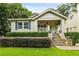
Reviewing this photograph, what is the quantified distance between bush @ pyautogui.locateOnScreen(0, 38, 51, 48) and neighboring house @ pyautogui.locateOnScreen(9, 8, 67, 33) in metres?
0.39

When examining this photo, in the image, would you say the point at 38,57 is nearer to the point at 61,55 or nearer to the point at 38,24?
the point at 61,55

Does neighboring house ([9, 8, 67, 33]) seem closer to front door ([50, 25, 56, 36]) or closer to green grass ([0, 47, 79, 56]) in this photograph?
front door ([50, 25, 56, 36])

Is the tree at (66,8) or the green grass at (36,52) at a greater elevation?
the tree at (66,8)

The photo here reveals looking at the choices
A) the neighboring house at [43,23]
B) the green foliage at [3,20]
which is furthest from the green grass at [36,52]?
the neighboring house at [43,23]

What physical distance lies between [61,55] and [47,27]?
2.18 metres

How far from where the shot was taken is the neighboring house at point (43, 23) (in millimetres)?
13113

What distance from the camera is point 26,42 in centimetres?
1323

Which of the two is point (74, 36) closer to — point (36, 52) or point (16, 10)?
point (36, 52)

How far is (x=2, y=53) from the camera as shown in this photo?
37.4 ft

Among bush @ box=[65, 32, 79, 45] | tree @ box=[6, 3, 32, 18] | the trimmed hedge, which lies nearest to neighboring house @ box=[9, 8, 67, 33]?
the trimmed hedge

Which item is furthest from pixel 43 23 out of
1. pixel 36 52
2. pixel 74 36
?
pixel 36 52

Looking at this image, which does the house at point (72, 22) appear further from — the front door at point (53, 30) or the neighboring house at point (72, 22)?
the front door at point (53, 30)

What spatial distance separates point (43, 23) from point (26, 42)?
1.07 m

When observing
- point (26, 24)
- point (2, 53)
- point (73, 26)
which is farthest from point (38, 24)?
point (2, 53)
